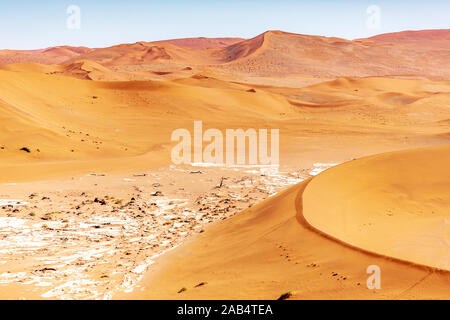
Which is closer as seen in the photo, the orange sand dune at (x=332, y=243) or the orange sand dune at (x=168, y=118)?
the orange sand dune at (x=332, y=243)

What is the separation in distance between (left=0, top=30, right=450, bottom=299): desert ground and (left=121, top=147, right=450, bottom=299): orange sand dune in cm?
3

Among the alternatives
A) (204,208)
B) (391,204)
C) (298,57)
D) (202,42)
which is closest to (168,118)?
(204,208)

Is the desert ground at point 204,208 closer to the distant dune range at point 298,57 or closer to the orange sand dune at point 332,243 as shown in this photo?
the orange sand dune at point 332,243

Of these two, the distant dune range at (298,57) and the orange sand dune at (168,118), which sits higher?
the distant dune range at (298,57)

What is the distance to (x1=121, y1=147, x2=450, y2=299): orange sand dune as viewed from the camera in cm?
486

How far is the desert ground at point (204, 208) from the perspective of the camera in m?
A: 5.53

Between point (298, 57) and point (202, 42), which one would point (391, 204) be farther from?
point (202, 42)

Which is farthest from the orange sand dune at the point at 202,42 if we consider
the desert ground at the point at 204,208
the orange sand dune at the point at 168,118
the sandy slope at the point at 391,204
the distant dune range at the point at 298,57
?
the sandy slope at the point at 391,204

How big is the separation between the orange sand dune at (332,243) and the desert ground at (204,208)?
0.03 m

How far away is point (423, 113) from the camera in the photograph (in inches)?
1270

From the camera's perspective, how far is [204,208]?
35.2 ft

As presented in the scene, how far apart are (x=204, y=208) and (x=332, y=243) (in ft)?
16.7

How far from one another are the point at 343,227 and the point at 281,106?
26.3 meters

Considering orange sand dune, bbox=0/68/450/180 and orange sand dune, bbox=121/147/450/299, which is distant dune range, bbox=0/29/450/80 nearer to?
orange sand dune, bbox=0/68/450/180
